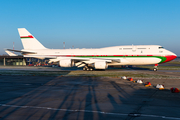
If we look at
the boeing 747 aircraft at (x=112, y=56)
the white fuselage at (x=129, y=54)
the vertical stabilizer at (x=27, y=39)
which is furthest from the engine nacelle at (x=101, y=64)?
the vertical stabilizer at (x=27, y=39)

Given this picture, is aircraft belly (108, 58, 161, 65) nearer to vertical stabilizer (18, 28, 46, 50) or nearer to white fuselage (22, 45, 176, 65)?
white fuselage (22, 45, 176, 65)

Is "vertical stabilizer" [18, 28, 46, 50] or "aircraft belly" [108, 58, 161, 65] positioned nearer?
"aircraft belly" [108, 58, 161, 65]

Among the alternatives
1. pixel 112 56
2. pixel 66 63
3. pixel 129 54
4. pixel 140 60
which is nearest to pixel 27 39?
pixel 66 63

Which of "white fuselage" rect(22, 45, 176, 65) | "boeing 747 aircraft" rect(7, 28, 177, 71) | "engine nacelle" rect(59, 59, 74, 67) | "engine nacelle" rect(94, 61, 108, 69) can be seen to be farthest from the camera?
"white fuselage" rect(22, 45, 176, 65)

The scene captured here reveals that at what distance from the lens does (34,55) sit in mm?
37875

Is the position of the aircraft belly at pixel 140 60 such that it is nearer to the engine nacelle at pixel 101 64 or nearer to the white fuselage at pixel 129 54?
the white fuselage at pixel 129 54

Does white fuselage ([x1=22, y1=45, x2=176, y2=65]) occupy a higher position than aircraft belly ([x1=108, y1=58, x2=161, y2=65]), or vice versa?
white fuselage ([x1=22, y1=45, x2=176, y2=65])

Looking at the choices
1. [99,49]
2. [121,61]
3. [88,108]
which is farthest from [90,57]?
[88,108]

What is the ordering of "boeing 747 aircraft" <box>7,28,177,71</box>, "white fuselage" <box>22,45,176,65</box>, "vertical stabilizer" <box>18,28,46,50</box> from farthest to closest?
"vertical stabilizer" <box>18,28,46,50</box> → "white fuselage" <box>22,45,176,65</box> → "boeing 747 aircraft" <box>7,28,177,71</box>

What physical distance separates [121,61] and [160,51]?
24.6 ft

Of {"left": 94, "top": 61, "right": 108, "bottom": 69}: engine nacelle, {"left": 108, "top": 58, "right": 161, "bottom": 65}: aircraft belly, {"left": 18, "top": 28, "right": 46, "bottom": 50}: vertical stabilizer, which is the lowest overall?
{"left": 94, "top": 61, "right": 108, "bottom": 69}: engine nacelle

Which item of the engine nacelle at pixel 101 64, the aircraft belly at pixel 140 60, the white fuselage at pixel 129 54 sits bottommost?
the engine nacelle at pixel 101 64

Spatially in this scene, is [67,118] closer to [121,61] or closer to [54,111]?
[54,111]

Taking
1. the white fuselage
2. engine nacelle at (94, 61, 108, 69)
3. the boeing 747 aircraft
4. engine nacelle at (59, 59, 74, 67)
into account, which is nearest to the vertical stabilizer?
the boeing 747 aircraft
